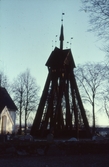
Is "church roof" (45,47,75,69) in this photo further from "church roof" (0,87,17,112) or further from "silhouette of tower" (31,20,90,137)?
"church roof" (0,87,17,112)

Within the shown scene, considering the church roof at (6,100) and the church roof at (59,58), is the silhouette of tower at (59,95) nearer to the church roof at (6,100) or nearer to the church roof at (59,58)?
the church roof at (59,58)

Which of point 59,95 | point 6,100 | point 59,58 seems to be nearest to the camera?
point 59,95

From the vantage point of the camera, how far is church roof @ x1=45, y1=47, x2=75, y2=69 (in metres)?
21.7

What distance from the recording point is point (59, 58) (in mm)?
21969

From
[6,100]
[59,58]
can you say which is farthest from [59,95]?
[6,100]

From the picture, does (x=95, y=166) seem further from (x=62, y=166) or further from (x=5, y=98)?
(x=5, y=98)

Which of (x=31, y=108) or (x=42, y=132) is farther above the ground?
(x=31, y=108)

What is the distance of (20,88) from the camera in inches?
1428

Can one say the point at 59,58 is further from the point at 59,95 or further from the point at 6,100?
the point at 6,100

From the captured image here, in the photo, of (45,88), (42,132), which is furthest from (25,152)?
(45,88)

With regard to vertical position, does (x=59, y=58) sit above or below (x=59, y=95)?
above

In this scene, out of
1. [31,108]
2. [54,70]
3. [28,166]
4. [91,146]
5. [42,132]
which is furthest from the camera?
[31,108]

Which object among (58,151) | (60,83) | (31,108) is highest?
(60,83)

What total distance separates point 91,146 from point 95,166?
14.7 feet
